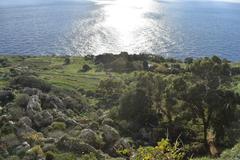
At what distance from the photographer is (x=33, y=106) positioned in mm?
48594

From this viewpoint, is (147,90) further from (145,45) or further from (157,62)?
(145,45)

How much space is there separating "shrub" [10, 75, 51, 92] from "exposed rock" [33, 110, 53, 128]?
56.5 feet

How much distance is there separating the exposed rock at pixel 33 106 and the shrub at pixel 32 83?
39.7ft

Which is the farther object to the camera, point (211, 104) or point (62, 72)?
point (62, 72)

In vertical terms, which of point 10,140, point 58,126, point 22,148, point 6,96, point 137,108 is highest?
point 22,148

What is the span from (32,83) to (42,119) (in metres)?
20.6

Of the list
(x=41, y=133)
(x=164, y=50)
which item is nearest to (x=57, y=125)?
(x=41, y=133)

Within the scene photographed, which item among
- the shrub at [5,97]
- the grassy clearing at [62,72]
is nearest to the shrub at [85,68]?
the grassy clearing at [62,72]

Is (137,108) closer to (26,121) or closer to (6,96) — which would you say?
(26,121)

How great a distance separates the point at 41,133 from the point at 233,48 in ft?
474

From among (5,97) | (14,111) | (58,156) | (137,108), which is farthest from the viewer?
(5,97)

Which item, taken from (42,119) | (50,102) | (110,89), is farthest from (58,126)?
(110,89)

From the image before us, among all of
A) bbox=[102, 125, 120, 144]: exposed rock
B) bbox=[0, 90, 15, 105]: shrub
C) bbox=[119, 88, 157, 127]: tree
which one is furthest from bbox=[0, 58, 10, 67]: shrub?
bbox=[102, 125, 120, 144]: exposed rock

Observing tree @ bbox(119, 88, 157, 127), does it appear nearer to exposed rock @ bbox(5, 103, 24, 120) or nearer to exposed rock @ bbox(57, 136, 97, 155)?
exposed rock @ bbox(5, 103, 24, 120)
